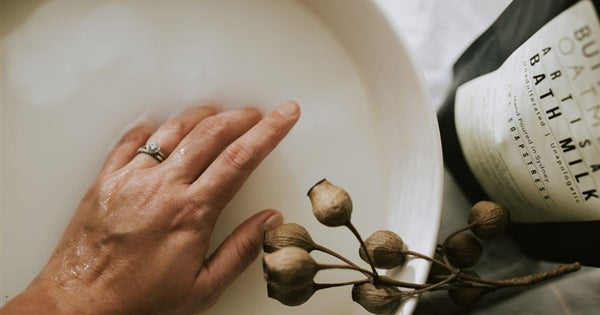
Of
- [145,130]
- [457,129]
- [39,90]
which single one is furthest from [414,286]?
[39,90]

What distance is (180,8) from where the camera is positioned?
53 centimetres

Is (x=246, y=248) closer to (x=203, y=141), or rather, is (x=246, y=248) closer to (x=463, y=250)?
(x=203, y=141)

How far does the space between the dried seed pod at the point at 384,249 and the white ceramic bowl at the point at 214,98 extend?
0.09m

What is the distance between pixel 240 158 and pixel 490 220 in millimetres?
278

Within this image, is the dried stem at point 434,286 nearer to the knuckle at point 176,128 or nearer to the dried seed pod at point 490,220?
the dried seed pod at point 490,220

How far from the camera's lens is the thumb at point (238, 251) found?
49 cm

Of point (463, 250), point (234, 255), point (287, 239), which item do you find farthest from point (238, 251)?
point (463, 250)

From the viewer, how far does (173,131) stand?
0.53 meters

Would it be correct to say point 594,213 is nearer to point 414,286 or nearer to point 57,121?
point 414,286

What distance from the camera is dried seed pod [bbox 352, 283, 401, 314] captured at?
394 millimetres

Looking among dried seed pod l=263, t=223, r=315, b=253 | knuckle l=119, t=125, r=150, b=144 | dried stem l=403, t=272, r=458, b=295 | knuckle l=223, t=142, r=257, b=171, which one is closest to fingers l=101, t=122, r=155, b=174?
knuckle l=119, t=125, r=150, b=144

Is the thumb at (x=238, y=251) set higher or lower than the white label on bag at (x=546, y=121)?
lower

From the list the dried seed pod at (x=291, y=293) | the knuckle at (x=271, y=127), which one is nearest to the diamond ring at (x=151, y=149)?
the knuckle at (x=271, y=127)

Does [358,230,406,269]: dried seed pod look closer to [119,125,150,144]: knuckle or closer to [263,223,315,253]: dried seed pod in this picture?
[263,223,315,253]: dried seed pod
